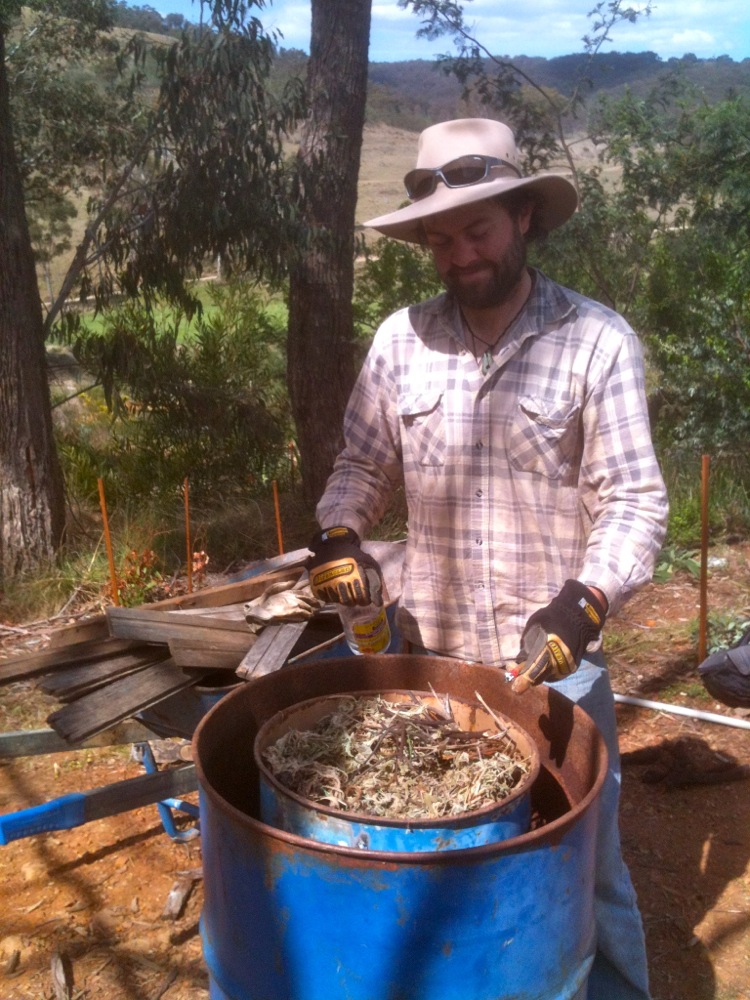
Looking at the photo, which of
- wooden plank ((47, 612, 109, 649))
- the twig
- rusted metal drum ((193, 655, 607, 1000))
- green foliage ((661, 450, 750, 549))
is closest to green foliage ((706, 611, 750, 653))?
green foliage ((661, 450, 750, 549))

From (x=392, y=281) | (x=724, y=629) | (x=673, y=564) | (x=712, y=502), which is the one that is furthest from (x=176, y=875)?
(x=392, y=281)

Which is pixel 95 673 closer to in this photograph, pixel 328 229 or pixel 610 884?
pixel 610 884

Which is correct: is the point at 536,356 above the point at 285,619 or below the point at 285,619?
above

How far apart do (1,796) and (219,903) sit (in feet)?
9.05

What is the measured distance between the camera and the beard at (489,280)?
240cm

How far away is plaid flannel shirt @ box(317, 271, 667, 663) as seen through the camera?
229 cm

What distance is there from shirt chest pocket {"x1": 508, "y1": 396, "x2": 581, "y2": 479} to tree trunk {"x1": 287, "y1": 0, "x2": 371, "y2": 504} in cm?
489

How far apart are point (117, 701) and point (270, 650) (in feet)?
1.57

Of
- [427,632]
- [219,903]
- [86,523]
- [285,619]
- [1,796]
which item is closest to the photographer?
[219,903]

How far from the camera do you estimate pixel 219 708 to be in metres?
2.12

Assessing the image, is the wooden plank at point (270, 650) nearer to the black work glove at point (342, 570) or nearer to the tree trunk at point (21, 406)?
the black work glove at point (342, 570)

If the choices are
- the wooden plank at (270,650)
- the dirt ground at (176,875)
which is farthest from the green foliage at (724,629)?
the wooden plank at (270,650)


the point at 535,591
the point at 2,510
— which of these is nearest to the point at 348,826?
the point at 535,591

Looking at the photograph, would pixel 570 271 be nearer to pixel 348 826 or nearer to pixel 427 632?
pixel 427 632
